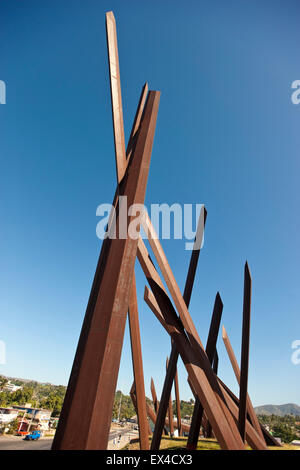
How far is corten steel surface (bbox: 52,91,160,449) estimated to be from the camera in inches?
74.1

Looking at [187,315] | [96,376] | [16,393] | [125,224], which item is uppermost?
[125,224]

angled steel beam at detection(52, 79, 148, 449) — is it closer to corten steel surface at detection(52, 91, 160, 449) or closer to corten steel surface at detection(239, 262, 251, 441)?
corten steel surface at detection(52, 91, 160, 449)

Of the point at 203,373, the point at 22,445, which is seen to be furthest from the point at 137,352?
the point at 22,445

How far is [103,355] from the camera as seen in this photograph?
2.08 meters

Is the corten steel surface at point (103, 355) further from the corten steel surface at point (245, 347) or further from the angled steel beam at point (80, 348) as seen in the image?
the corten steel surface at point (245, 347)

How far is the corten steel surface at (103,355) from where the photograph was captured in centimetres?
188

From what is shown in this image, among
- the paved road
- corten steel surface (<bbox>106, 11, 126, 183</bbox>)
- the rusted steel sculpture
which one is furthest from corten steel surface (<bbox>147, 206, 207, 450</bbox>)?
the paved road

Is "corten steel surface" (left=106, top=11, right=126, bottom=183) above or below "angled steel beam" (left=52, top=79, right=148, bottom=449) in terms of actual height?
above

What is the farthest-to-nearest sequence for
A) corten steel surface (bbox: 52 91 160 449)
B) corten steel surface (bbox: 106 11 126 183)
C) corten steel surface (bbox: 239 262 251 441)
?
corten steel surface (bbox: 239 262 251 441) < corten steel surface (bbox: 106 11 126 183) < corten steel surface (bbox: 52 91 160 449)

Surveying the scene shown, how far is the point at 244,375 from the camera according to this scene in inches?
180
